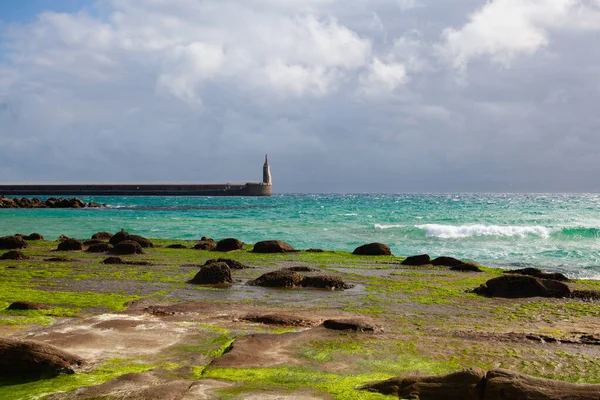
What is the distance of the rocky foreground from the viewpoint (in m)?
4.94

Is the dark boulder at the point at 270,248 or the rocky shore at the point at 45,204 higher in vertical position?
the rocky shore at the point at 45,204

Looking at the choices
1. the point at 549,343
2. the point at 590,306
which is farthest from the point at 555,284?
the point at 549,343

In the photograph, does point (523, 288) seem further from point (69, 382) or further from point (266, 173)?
point (266, 173)

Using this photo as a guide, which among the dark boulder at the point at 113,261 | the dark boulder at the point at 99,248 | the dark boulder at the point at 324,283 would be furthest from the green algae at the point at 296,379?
the dark boulder at the point at 99,248

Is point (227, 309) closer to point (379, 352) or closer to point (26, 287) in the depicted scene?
point (379, 352)

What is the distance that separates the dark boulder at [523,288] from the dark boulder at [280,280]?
3.81 m

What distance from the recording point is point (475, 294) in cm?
1130

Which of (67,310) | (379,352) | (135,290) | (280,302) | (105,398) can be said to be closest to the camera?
(105,398)

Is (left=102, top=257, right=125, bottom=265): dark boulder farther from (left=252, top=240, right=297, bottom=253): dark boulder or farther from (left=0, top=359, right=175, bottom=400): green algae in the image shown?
(left=0, top=359, right=175, bottom=400): green algae

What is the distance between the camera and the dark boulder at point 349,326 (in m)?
7.41

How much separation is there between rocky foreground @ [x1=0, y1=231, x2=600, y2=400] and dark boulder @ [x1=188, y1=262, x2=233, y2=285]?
5 centimetres

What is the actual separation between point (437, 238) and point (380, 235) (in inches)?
126

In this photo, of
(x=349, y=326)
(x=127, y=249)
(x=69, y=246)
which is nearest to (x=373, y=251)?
(x=127, y=249)

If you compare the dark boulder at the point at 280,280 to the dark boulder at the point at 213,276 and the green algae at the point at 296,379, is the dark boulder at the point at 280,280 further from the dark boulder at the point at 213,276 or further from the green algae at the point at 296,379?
the green algae at the point at 296,379
